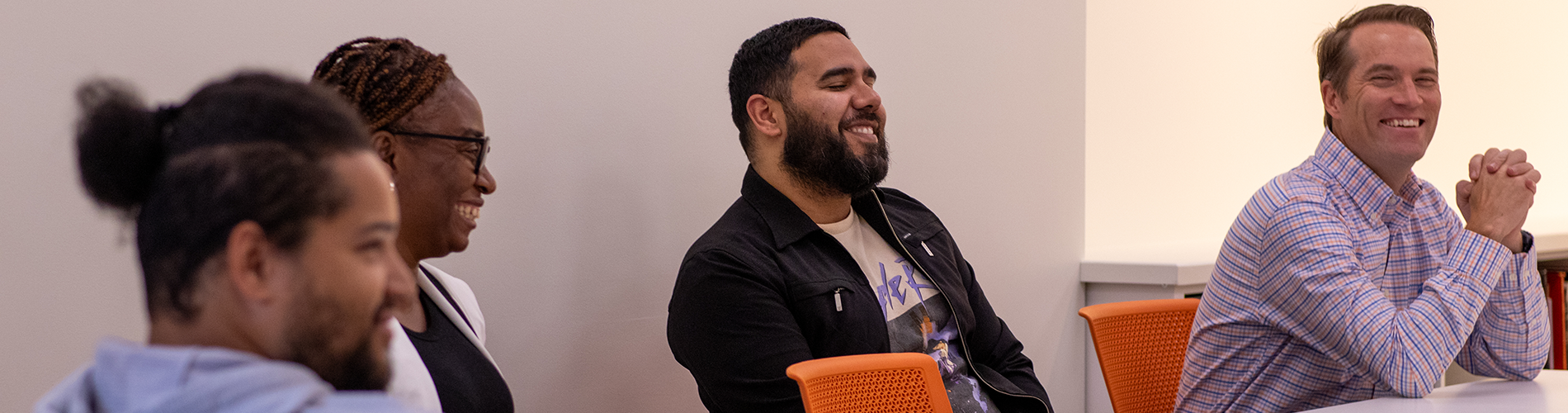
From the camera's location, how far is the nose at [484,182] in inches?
65.1

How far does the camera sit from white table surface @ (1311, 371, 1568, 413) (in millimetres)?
1787

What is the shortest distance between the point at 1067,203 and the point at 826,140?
4.76 ft

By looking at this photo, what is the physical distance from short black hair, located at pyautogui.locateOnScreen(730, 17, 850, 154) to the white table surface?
111 cm

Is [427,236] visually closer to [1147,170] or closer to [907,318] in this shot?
[907,318]

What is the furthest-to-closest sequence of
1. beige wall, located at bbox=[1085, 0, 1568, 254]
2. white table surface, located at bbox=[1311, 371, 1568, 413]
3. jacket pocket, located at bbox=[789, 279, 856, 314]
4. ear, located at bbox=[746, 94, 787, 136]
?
beige wall, located at bbox=[1085, 0, 1568, 254] → ear, located at bbox=[746, 94, 787, 136] → jacket pocket, located at bbox=[789, 279, 856, 314] → white table surface, located at bbox=[1311, 371, 1568, 413]

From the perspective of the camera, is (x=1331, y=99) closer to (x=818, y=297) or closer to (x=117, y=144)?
(x=818, y=297)

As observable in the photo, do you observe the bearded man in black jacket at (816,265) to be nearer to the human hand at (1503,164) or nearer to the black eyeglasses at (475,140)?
the black eyeglasses at (475,140)

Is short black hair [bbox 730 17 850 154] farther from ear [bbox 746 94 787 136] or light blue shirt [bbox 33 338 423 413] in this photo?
light blue shirt [bbox 33 338 423 413]

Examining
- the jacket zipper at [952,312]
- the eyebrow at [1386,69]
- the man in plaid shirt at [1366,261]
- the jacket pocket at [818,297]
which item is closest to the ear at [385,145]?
the jacket pocket at [818,297]

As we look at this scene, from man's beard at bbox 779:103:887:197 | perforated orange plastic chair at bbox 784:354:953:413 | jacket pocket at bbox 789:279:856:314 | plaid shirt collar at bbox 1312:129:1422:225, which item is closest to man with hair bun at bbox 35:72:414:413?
perforated orange plastic chair at bbox 784:354:953:413

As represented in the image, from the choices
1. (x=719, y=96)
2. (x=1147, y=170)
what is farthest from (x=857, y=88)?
(x=1147, y=170)

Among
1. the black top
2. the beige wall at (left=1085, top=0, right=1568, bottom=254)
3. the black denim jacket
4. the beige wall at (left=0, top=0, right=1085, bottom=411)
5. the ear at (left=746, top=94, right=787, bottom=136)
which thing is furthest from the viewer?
the beige wall at (left=1085, top=0, right=1568, bottom=254)

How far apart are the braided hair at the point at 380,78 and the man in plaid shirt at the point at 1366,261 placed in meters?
1.48

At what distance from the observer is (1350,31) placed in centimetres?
226
